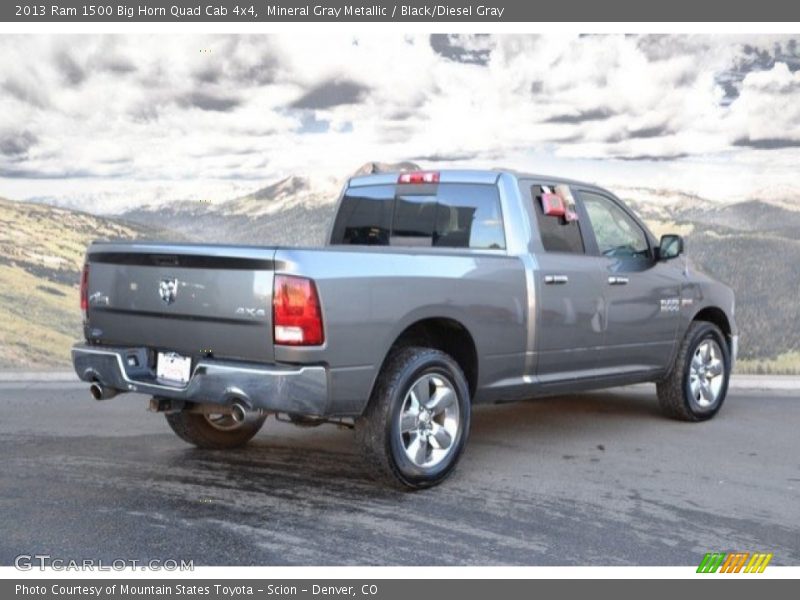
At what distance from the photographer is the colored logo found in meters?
4.55

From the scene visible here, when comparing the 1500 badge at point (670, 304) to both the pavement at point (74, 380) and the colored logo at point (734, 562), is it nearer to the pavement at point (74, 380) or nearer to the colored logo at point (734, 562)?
the pavement at point (74, 380)

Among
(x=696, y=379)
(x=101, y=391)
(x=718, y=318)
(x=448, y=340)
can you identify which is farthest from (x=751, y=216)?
(x=101, y=391)

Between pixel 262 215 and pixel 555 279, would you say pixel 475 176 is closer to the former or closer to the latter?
pixel 555 279

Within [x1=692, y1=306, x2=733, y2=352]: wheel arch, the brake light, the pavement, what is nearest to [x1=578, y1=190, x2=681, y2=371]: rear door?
[x1=692, y1=306, x2=733, y2=352]: wheel arch

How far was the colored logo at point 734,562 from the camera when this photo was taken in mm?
4555

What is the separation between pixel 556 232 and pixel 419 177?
3.27ft

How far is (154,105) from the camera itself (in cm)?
1116

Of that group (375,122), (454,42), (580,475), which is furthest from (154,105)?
(580,475)

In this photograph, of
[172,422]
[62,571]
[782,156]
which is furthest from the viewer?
[782,156]

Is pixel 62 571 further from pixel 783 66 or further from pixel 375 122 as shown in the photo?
pixel 783 66

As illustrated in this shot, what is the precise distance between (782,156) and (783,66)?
1.02 meters

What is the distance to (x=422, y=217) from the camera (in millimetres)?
6871

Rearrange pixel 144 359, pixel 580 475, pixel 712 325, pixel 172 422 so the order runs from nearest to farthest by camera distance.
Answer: pixel 144 359 → pixel 580 475 → pixel 172 422 → pixel 712 325

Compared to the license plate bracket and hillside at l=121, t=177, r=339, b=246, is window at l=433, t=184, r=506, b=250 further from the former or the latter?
hillside at l=121, t=177, r=339, b=246
